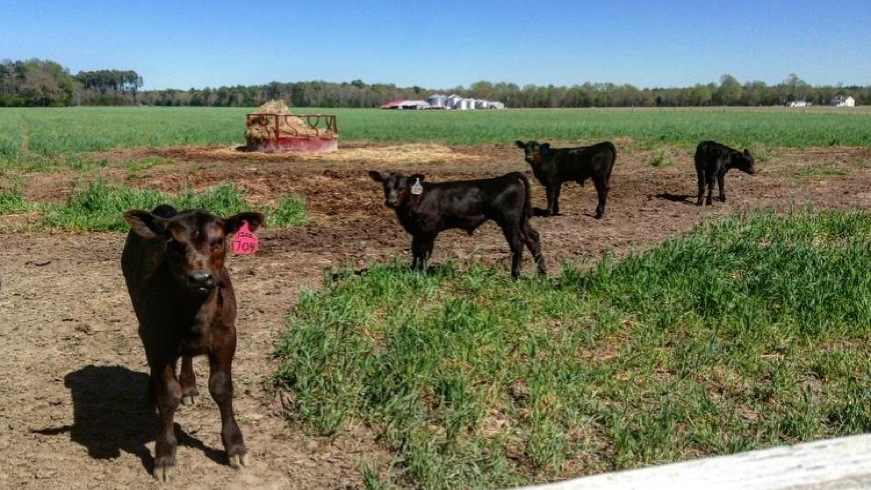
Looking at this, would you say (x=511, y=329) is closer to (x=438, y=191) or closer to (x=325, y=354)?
(x=325, y=354)

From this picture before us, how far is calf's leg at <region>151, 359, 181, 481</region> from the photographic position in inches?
159

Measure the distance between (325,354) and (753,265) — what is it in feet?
15.6

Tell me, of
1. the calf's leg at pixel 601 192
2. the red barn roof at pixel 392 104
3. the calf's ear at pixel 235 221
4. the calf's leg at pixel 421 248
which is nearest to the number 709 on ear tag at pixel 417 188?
the calf's leg at pixel 421 248

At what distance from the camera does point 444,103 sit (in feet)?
589

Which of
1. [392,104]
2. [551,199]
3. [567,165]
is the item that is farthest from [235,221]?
[392,104]

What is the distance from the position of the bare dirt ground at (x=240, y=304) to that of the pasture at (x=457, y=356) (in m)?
0.03

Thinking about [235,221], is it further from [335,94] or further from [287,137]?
[335,94]

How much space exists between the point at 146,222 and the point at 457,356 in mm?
2460

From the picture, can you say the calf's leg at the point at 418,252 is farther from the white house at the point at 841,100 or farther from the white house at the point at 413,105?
the white house at the point at 841,100

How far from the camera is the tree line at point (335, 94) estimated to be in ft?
441

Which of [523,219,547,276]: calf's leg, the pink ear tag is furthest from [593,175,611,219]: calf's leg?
the pink ear tag

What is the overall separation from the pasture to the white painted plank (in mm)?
2469

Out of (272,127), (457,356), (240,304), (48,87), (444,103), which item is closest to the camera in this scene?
(457,356)

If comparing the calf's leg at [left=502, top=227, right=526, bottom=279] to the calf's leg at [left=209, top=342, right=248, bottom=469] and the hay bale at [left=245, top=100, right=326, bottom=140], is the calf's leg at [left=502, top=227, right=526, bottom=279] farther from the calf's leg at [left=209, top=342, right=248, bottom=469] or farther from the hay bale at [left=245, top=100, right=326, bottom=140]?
the hay bale at [left=245, top=100, right=326, bottom=140]
